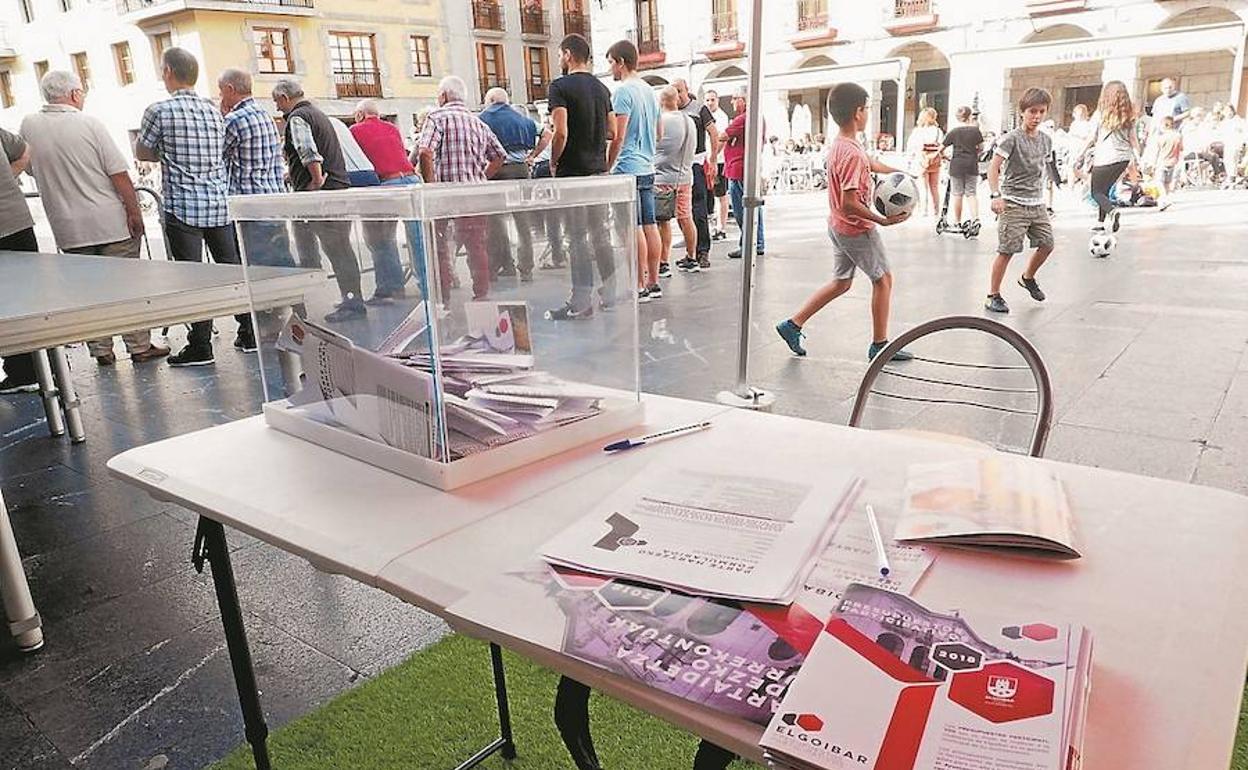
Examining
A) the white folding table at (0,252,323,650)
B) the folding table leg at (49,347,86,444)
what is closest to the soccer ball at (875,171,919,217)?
the white folding table at (0,252,323,650)

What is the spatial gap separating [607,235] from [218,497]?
67 centimetres

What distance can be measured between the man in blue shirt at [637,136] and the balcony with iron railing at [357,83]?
19.0m

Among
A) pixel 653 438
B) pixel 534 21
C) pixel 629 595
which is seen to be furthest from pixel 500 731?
pixel 534 21

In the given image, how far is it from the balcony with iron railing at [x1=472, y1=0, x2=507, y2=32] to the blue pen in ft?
81.4

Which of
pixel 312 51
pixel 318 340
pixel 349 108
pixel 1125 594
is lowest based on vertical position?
pixel 1125 594

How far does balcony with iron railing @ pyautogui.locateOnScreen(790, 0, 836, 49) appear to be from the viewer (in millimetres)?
20344

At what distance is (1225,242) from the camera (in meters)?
7.09

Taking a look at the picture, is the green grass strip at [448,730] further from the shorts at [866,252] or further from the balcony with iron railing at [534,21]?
the balcony with iron railing at [534,21]

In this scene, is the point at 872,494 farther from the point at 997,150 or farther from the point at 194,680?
the point at 997,150

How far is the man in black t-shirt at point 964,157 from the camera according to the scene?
778cm

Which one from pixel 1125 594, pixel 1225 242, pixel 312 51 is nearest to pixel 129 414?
pixel 1125 594

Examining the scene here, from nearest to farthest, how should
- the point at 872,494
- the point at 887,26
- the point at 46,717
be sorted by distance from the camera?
the point at 872,494
the point at 46,717
the point at 887,26

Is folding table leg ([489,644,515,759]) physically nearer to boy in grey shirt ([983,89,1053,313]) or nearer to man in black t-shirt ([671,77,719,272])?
boy in grey shirt ([983,89,1053,313])

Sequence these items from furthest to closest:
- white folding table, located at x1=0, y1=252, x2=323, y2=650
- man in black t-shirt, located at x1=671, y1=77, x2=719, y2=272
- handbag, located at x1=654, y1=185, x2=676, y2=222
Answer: man in black t-shirt, located at x1=671, y1=77, x2=719, y2=272 < handbag, located at x1=654, y1=185, x2=676, y2=222 < white folding table, located at x1=0, y1=252, x2=323, y2=650
